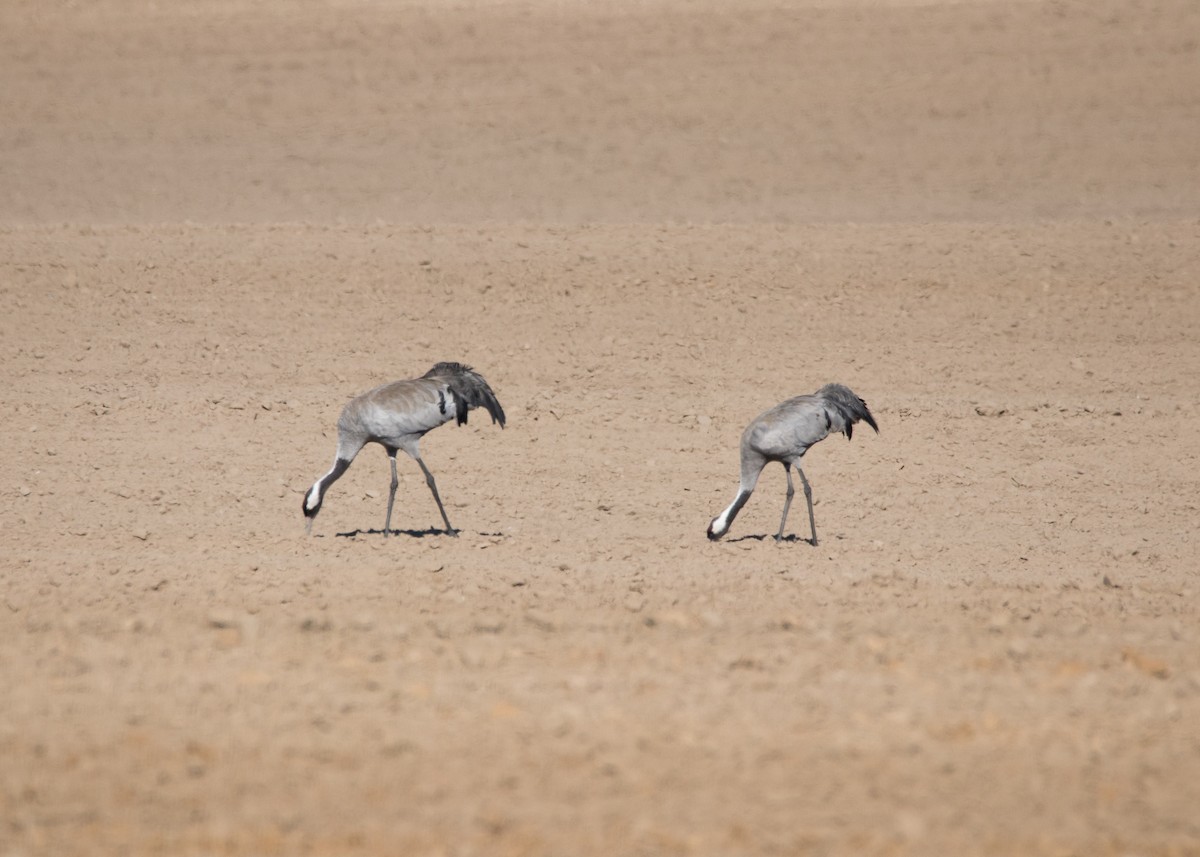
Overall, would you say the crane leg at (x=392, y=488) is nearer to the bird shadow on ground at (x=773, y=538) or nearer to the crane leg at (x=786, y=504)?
the bird shadow on ground at (x=773, y=538)

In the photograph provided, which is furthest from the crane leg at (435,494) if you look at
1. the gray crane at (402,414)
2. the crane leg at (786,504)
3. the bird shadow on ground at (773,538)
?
the crane leg at (786,504)

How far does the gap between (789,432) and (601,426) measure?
4.22 metres

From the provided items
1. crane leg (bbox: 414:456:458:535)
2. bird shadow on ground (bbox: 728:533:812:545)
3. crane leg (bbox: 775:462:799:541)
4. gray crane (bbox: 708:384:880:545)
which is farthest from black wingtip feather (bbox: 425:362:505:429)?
crane leg (bbox: 775:462:799:541)

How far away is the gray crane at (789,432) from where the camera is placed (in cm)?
1304

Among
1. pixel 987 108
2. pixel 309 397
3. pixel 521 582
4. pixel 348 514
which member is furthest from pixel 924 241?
pixel 521 582

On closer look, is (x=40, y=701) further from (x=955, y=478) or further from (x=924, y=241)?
(x=924, y=241)

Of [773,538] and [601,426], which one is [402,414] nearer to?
[773,538]

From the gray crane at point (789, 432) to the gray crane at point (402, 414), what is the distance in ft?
7.28

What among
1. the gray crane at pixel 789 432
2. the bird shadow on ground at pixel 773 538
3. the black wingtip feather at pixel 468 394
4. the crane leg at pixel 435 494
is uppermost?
the black wingtip feather at pixel 468 394

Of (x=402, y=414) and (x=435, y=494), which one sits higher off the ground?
→ (x=402, y=414)

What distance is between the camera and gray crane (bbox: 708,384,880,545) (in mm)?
13039

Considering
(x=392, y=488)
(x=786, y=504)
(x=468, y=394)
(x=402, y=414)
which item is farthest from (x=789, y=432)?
(x=392, y=488)

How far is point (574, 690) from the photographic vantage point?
7723mm

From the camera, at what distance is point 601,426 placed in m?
16.9
